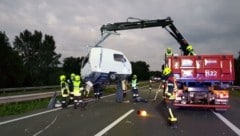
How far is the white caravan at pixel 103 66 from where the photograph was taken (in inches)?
1017

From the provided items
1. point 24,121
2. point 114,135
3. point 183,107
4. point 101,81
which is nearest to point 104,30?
point 101,81

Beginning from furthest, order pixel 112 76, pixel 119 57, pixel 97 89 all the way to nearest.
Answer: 1. pixel 97 89
2. pixel 119 57
3. pixel 112 76

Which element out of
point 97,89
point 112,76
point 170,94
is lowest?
point 170,94

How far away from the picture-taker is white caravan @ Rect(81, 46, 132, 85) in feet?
84.7

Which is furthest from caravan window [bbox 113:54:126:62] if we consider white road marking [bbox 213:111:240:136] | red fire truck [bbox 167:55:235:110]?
white road marking [bbox 213:111:240:136]

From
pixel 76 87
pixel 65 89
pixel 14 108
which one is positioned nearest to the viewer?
pixel 76 87

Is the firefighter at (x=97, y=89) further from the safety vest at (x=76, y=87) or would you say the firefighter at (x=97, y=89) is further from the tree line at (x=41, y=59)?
the tree line at (x=41, y=59)

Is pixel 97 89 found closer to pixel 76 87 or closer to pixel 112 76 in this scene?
pixel 112 76

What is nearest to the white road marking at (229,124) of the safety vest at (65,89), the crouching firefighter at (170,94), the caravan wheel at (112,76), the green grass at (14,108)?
the crouching firefighter at (170,94)

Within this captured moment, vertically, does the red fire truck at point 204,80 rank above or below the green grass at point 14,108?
above

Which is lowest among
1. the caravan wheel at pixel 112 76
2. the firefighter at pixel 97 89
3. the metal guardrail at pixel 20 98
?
the metal guardrail at pixel 20 98

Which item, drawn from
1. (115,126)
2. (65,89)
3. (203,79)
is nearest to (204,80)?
(203,79)

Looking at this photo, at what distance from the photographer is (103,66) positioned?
26141 mm

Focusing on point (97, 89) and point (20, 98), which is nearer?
point (20, 98)
